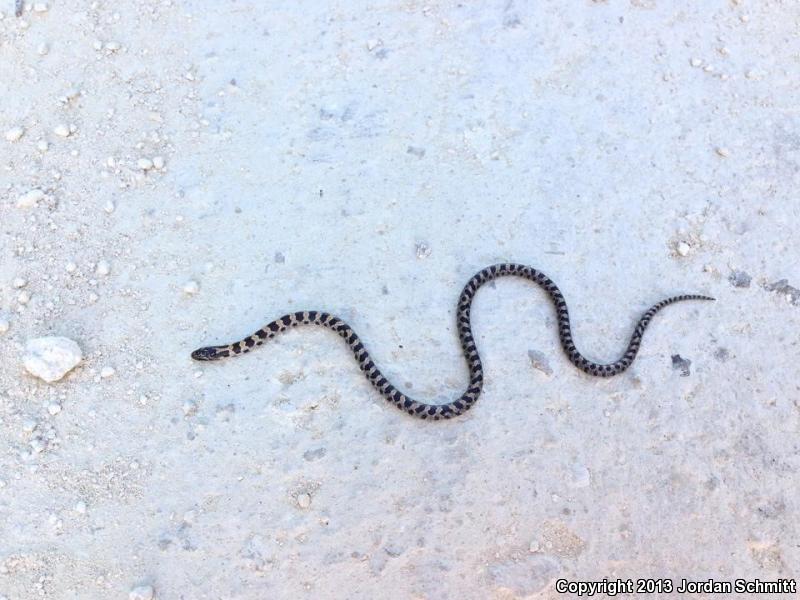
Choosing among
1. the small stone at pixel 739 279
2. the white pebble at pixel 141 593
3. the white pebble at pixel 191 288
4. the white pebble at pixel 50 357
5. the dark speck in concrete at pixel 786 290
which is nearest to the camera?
the white pebble at pixel 141 593

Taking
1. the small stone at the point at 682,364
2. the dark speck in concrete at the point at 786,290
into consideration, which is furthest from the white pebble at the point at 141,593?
the dark speck in concrete at the point at 786,290

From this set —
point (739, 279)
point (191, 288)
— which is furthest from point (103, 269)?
point (739, 279)

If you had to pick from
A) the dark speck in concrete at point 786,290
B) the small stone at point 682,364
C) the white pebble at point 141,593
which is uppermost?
the dark speck in concrete at point 786,290

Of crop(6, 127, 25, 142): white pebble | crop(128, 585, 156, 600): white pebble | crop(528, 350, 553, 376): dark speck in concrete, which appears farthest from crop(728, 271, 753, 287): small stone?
crop(6, 127, 25, 142): white pebble

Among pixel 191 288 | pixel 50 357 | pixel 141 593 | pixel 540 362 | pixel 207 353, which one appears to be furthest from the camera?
pixel 191 288

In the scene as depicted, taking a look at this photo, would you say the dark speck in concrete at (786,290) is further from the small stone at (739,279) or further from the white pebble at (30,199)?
the white pebble at (30,199)

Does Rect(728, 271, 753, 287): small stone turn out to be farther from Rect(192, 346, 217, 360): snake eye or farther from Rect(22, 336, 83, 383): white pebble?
Rect(22, 336, 83, 383): white pebble

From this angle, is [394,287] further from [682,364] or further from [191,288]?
[682,364]
